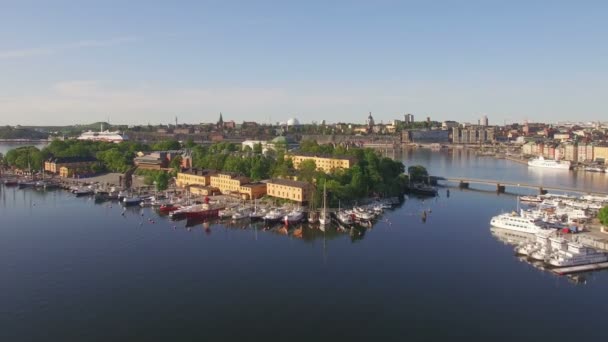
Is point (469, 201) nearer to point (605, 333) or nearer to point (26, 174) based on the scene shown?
point (605, 333)

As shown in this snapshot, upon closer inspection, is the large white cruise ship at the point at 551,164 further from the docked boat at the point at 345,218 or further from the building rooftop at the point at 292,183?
the docked boat at the point at 345,218

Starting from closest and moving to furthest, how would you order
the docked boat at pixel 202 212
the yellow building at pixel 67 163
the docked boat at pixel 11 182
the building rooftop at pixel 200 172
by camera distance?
1. the docked boat at pixel 202 212
2. the building rooftop at pixel 200 172
3. the docked boat at pixel 11 182
4. the yellow building at pixel 67 163

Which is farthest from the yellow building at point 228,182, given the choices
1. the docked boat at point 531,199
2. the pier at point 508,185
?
the docked boat at point 531,199

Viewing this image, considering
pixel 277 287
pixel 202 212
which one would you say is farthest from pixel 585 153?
pixel 277 287

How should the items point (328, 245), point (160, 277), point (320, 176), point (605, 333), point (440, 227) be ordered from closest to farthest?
point (605, 333) < point (160, 277) < point (328, 245) < point (440, 227) < point (320, 176)

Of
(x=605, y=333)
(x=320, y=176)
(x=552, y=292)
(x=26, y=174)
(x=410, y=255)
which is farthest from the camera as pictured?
(x=26, y=174)

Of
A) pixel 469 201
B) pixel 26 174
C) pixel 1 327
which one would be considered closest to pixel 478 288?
pixel 1 327
